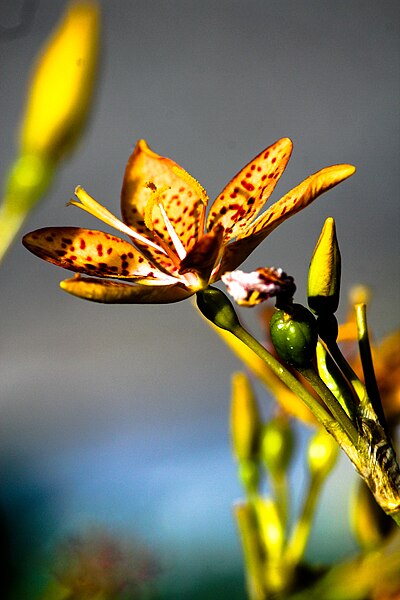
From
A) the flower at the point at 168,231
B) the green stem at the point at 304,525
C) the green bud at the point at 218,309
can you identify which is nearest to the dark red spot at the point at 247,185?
the flower at the point at 168,231

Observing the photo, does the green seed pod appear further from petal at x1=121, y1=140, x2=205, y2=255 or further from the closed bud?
the closed bud

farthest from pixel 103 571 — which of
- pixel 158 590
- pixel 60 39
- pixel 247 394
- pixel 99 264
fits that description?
pixel 60 39

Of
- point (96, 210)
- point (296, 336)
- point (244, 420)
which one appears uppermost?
point (96, 210)

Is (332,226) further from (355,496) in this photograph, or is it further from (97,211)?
(355,496)

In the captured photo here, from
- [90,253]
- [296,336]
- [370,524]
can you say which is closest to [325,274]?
[296,336]

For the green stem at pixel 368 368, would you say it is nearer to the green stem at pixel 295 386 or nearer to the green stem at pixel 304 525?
the green stem at pixel 295 386

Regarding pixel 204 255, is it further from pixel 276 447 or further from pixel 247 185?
pixel 276 447
